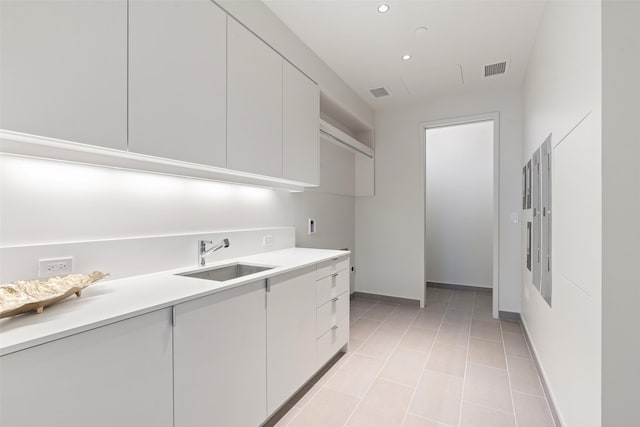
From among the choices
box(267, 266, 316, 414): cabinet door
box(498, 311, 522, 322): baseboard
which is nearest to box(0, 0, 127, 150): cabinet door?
box(267, 266, 316, 414): cabinet door

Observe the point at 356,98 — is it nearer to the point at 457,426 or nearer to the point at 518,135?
the point at 518,135

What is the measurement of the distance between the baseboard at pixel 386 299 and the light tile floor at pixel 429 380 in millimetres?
559

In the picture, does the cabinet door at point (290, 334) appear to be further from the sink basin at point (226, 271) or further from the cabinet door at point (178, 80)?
the cabinet door at point (178, 80)

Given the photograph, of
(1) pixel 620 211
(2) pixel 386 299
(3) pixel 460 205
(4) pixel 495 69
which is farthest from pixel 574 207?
(3) pixel 460 205

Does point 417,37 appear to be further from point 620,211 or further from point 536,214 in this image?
point 620,211

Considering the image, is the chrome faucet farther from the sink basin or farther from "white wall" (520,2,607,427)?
"white wall" (520,2,607,427)

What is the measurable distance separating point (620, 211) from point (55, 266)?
2.21 meters

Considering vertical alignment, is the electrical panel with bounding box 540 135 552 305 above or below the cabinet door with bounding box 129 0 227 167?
below

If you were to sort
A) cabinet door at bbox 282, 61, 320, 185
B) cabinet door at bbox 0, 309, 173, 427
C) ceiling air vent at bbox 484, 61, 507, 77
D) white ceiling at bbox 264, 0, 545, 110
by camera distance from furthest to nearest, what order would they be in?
ceiling air vent at bbox 484, 61, 507, 77
cabinet door at bbox 282, 61, 320, 185
white ceiling at bbox 264, 0, 545, 110
cabinet door at bbox 0, 309, 173, 427

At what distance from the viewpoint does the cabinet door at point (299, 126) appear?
226 centimetres

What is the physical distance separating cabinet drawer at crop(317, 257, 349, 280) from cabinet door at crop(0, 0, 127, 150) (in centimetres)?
144

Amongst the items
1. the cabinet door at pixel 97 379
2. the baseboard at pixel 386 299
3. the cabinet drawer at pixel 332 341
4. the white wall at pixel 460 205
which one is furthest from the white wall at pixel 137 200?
the white wall at pixel 460 205

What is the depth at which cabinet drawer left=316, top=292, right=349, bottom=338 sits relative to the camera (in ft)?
7.02

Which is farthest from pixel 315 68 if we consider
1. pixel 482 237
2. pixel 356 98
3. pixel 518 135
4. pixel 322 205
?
pixel 482 237
